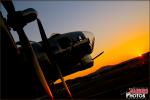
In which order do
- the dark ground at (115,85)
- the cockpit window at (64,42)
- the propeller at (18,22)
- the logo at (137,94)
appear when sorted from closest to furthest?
1. the logo at (137,94)
2. the propeller at (18,22)
3. the dark ground at (115,85)
4. the cockpit window at (64,42)

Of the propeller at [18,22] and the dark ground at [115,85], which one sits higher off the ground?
the propeller at [18,22]

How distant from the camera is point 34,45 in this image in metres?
12.5

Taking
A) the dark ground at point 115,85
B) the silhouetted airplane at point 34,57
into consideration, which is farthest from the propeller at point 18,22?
the dark ground at point 115,85

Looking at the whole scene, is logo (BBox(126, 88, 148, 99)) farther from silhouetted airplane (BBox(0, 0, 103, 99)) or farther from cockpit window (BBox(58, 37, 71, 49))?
cockpit window (BBox(58, 37, 71, 49))

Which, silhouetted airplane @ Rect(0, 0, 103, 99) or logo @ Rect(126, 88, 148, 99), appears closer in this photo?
logo @ Rect(126, 88, 148, 99)

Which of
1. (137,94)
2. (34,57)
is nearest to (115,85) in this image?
(137,94)

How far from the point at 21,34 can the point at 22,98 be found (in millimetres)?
2922

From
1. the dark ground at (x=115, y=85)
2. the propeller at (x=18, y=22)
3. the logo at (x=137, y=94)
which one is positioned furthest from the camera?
the dark ground at (x=115, y=85)

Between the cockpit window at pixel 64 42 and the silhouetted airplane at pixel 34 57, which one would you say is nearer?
the silhouetted airplane at pixel 34 57

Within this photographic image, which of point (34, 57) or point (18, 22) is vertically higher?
point (18, 22)

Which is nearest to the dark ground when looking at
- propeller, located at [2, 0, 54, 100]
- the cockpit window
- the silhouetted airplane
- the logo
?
the logo

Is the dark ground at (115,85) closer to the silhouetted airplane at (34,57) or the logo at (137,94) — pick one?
the logo at (137,94)

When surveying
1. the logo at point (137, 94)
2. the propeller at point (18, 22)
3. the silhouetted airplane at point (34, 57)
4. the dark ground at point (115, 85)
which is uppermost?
the propeller at point (18, 22)

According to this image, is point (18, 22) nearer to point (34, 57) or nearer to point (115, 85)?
point (34, 57)
